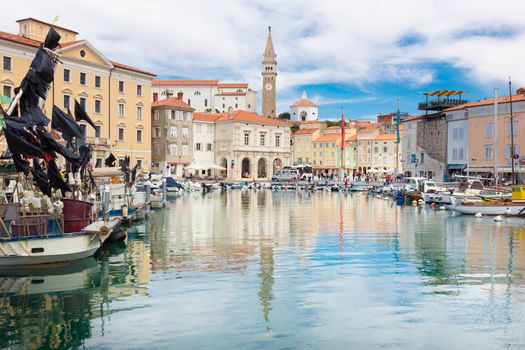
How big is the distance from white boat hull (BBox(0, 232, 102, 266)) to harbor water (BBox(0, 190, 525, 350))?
0.40m

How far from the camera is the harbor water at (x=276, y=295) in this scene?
11648 millimetres

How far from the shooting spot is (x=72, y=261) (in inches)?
768

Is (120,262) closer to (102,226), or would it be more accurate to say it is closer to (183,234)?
(102,226)

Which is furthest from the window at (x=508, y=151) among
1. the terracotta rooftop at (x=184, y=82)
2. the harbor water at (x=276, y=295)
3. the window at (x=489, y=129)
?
the terracotta rooftop at (x=184, y=82)

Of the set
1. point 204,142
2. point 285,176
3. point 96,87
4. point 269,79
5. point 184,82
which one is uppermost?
point 269,79

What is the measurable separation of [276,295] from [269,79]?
495 feet

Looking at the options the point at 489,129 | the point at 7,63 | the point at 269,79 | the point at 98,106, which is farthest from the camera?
the point at 269,79

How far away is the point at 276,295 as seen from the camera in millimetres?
15188

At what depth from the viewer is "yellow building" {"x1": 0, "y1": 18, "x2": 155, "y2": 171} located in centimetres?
5512

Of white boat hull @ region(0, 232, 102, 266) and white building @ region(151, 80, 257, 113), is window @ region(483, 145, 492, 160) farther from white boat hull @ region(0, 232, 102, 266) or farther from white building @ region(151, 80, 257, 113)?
white building @ region(151, 80, 257, 113)

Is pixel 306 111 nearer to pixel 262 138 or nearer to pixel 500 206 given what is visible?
pixel 262 138

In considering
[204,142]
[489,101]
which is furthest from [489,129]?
[204,142]

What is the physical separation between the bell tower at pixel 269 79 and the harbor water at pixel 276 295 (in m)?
136

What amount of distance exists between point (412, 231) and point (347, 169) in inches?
3915
